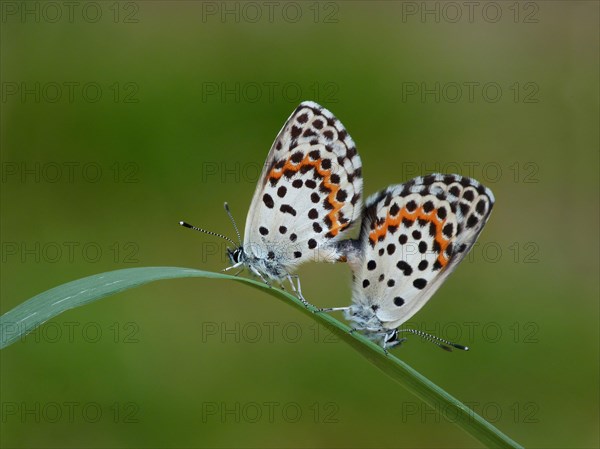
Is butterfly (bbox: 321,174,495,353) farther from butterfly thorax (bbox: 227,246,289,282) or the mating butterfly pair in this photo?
butterfly thorax (bbox: 227,246,289,282)

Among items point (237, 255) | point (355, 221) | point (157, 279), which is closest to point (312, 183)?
point (355, 221)

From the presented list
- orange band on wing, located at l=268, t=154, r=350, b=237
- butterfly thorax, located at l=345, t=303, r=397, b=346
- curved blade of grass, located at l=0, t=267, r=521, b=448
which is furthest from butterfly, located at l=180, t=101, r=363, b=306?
curved blade of grass, located at l=0, t=267, r=521, b=448

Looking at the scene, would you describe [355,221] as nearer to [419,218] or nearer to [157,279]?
[419,218]

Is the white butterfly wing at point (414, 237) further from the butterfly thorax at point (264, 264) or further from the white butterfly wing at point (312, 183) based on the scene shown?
the butterfly thorax at point (264, 264)

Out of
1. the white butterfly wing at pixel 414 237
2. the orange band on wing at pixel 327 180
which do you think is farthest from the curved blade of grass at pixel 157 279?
the orange band on wing at pixel 327 180

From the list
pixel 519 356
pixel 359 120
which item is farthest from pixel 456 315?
pixel 359 120

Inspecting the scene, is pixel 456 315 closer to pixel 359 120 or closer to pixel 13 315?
pixel 359 120
